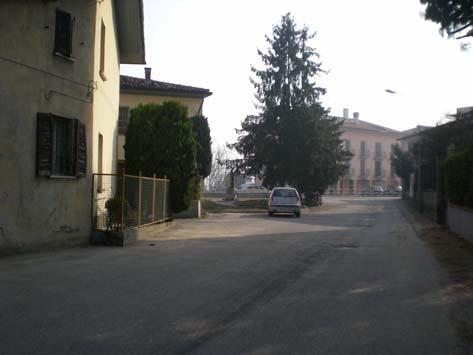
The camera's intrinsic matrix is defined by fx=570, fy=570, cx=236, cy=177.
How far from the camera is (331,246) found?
50.4 ft

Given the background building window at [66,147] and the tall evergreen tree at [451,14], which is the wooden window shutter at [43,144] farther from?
the tall evergreen tree at [451,14]

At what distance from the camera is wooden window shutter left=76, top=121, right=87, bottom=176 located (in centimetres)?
1361

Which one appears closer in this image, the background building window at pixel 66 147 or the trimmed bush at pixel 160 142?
the background building window at pixel 66 147

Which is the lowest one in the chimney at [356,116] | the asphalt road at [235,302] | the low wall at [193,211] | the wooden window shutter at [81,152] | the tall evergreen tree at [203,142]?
the asphalt road at [235,302]

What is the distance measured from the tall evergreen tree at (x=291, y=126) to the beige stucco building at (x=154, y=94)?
11211 millimetres

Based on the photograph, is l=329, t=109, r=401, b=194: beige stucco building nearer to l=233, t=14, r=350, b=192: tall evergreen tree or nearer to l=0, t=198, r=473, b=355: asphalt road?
l=233, t=14, r=350, b=192: tall evergreen tree

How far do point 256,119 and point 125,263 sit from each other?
34094 mm

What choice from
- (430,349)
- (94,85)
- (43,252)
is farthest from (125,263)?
(430,349)

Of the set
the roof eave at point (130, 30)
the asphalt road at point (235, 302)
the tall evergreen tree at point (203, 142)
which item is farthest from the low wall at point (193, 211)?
the asphalt road at point (235, 302)

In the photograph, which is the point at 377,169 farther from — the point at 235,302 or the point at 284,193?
the point at 235,302

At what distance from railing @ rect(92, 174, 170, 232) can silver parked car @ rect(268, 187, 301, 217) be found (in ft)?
42.8

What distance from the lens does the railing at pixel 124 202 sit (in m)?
14.6

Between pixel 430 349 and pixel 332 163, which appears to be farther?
pixel 332 163

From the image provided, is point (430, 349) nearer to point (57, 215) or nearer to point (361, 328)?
point (361, 328)
